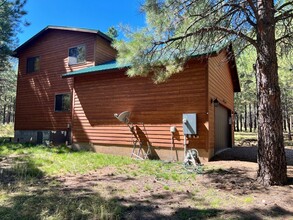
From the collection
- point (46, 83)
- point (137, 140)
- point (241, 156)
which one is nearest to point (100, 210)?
point (137, 140)

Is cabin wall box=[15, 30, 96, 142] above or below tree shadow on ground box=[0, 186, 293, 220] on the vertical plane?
above

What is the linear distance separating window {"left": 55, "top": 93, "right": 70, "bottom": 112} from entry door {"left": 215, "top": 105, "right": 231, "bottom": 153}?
7995 millimetres

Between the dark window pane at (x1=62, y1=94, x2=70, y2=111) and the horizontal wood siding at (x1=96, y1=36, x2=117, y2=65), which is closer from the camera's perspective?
the horizontal wood siding at (x1=96, y1=36, x2=117, y2=65)

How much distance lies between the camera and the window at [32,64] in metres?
15.4

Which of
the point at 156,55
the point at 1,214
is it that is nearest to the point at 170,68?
the point at 156,55

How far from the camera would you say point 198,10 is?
583 cm

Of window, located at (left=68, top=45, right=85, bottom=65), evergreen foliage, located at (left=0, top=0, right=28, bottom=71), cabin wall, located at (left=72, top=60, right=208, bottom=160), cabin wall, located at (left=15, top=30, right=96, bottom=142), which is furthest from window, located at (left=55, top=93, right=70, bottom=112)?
evergreen foliage, located at (left=0, top=0, right=28, bottom=71)

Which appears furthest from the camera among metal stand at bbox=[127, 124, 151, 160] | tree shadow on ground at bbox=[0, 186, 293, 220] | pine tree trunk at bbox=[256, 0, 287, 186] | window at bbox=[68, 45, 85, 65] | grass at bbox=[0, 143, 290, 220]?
window at bbox=[68, 45, 85, 65]

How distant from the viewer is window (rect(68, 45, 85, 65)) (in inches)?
540

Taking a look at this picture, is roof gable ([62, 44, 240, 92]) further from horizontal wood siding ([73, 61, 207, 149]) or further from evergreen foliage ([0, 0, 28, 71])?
evergreen foliage ([0, 0, 28, 71])

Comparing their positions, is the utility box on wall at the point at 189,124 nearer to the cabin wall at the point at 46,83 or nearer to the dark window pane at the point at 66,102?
the cabin wall at the point at 46,83

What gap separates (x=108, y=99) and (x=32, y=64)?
803cm

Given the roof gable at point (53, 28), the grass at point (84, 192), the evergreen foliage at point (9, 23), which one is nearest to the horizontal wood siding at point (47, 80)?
the roof gable at point (53, 28)

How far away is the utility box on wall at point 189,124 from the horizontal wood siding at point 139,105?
0.23 metres
